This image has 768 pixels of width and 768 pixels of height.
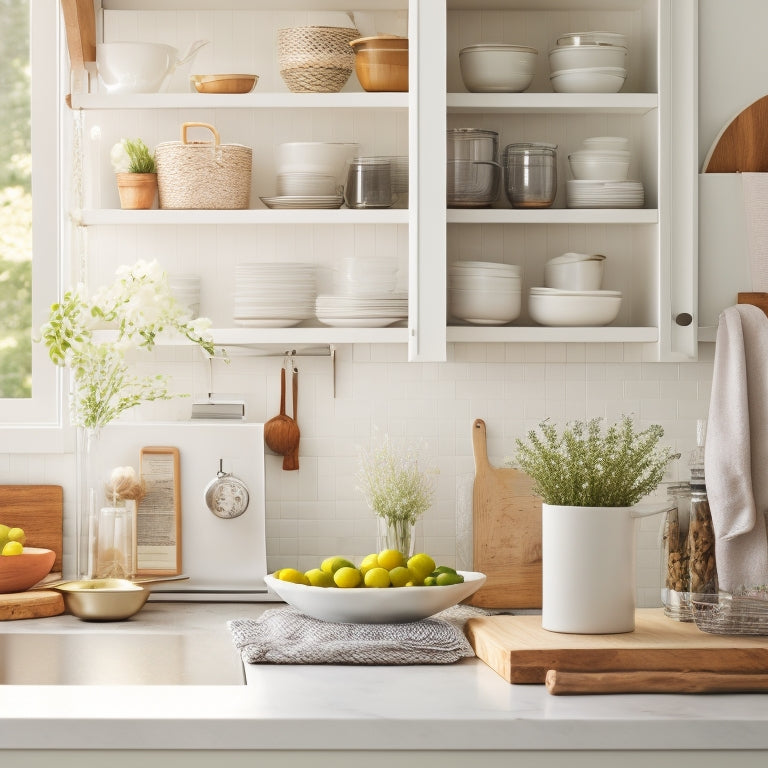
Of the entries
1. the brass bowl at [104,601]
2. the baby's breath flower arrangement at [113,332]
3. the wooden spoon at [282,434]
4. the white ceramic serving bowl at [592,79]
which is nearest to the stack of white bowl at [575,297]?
the white ceramic serving bowl at [592,79]

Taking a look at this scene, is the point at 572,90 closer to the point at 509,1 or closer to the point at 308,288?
the point at 509,1

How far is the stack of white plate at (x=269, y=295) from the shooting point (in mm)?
2244

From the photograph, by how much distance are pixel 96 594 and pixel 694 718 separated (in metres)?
1.13

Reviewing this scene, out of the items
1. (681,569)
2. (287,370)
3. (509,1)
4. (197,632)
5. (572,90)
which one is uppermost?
(509,1)

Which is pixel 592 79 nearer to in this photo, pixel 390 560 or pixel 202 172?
pixel 202 172

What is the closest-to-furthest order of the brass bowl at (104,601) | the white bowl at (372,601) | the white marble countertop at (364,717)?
the white marble countertop at (364,717) → the white bowl at (372,601) → the brass bowl at (104,601)

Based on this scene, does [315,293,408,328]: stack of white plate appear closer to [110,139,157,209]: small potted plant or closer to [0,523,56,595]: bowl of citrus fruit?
[110,139,157,209]: small potted plant

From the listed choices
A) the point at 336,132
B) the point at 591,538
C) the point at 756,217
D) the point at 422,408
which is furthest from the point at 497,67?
the point at 591,538

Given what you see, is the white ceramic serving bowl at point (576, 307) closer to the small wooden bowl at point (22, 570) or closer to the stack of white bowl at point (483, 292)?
the stack of white bowl at point (483, 292)

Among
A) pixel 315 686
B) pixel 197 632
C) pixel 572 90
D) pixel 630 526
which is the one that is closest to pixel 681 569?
pixel 630 526

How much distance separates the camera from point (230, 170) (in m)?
2.22

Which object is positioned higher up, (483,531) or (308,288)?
(308,288)

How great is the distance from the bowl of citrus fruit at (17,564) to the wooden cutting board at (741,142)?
1557 mm

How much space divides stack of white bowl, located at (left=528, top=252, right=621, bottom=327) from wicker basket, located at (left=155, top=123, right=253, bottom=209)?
0.66 meters
